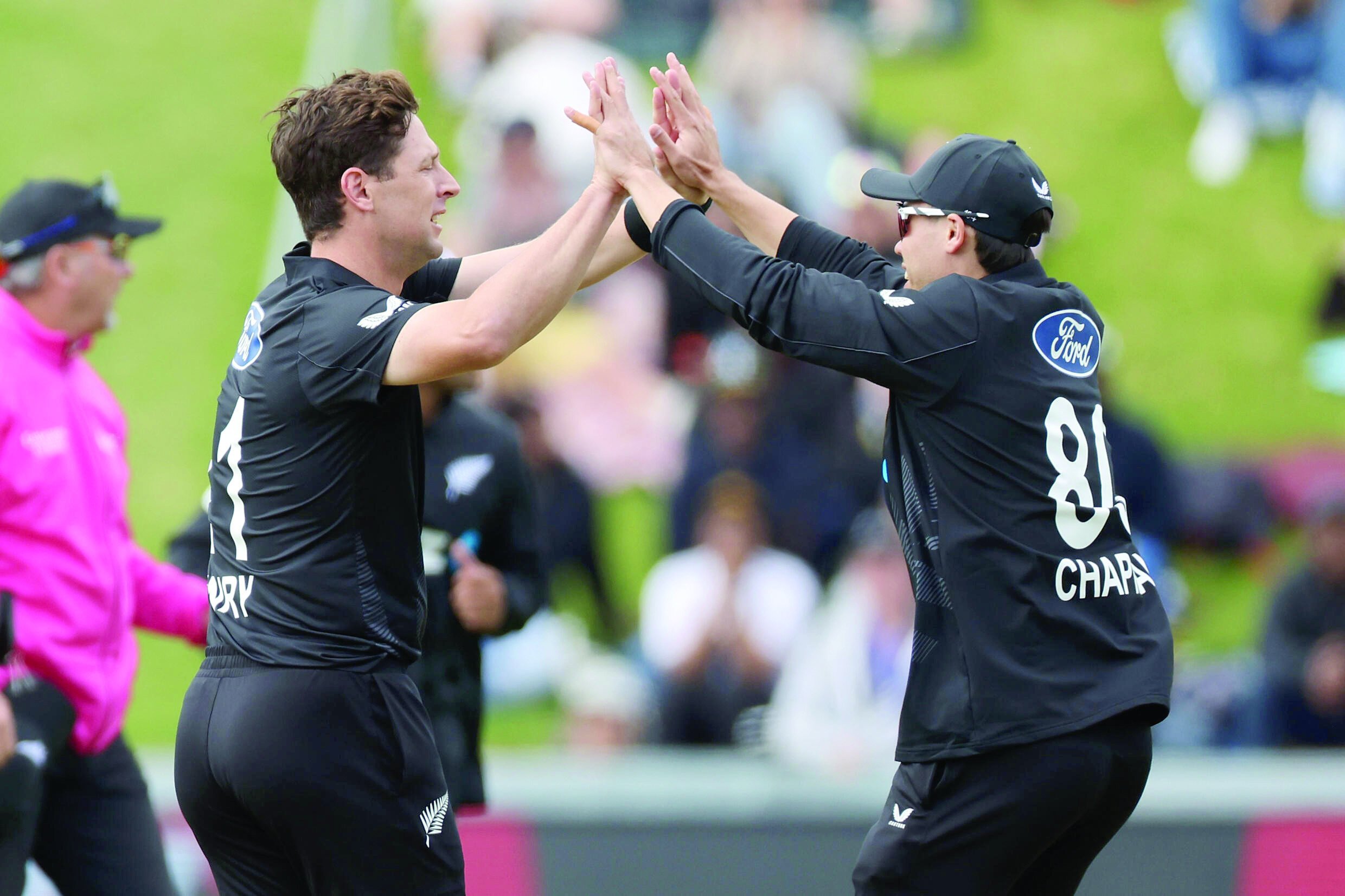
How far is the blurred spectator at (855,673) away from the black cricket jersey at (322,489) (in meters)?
4.12

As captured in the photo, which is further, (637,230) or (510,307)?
(637,230)

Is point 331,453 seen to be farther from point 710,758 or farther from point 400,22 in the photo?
point 400,22

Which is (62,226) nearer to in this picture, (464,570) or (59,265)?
(59,265)

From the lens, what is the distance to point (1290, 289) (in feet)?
36.1

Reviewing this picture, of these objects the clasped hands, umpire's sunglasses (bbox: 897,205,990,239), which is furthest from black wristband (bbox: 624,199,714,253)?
umpire's sunglasses (bbox: 897,205,990,239)

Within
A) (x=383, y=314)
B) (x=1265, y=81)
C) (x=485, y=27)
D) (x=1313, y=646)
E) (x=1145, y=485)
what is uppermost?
(x=485, y=27)

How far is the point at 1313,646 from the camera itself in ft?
24.8

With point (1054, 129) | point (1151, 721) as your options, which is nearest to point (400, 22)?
point (1054, 129)

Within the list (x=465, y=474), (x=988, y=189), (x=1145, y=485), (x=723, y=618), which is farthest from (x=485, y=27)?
(x=988, y=189)

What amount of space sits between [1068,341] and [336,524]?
5.35ft

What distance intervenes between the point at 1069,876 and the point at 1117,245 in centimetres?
870

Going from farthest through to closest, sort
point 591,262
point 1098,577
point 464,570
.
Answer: point 464,570, point 591,262, point 1098,577

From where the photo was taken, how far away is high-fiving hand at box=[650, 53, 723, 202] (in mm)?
3762

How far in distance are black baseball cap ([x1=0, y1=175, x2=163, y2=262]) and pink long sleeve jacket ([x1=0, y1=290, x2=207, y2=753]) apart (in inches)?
6.2
